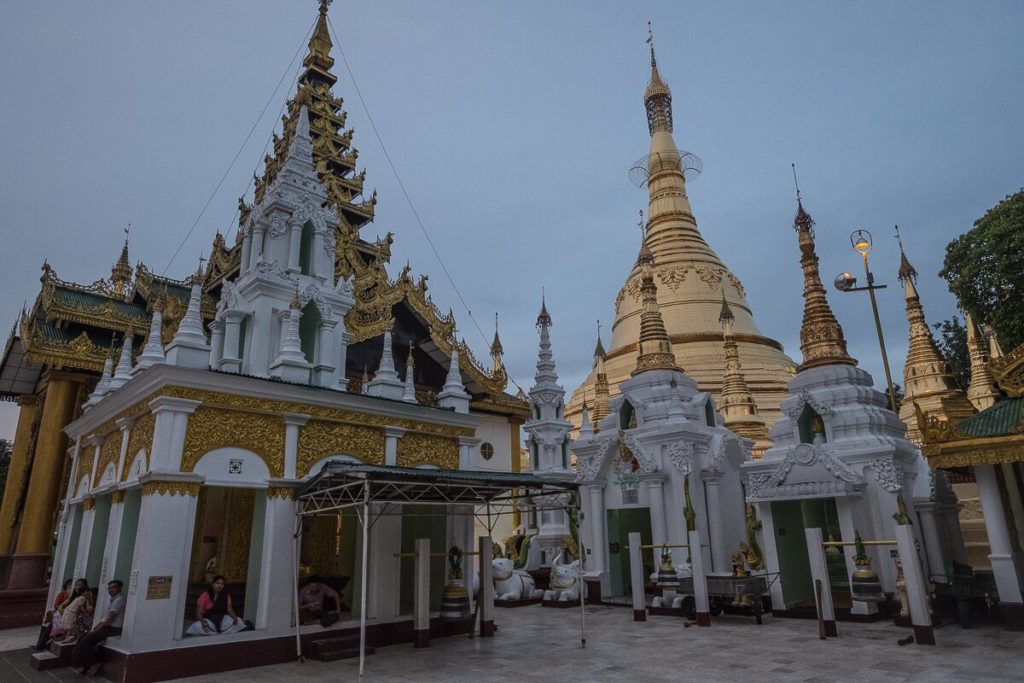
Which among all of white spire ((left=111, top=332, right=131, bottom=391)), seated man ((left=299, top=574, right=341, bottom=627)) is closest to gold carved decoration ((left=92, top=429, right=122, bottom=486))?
white spire ((left=111, top=332, right=131, bottom=391))

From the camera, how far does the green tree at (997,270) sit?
15055 mm

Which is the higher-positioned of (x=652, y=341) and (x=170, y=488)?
(x=652, y=341)

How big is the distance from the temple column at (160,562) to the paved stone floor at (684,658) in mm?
819

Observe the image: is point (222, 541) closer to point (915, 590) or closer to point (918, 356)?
point (915, 590)

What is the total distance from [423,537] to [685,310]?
747 inches

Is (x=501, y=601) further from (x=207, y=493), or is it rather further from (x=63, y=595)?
(x=63, y=595)

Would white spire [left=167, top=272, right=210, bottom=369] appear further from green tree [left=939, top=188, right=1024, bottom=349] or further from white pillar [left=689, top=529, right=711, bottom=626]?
green tree [left=939, top=188, right=1024, bottom=349]

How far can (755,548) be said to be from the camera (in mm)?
14031

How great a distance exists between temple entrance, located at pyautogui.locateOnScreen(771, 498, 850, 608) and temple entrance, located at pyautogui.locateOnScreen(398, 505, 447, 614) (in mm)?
6874

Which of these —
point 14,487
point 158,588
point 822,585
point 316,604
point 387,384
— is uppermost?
point 387,384

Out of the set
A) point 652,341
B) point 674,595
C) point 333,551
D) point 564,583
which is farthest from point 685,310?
point 333,551

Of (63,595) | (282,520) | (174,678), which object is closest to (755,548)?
(282,520)

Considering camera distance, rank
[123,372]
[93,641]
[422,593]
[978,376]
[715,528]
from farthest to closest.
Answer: [978,376] → [715,528] → [123,372] → [422,593] → [93,641]

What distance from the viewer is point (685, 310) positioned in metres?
27.6
